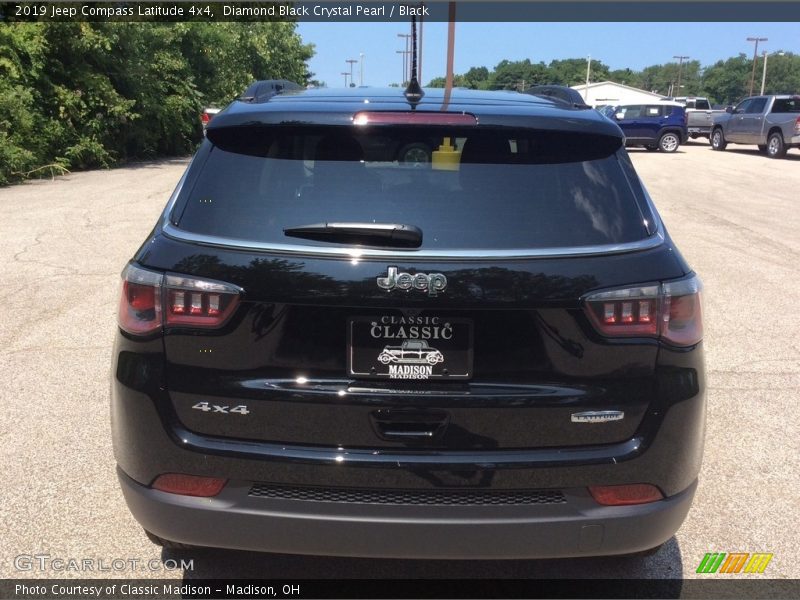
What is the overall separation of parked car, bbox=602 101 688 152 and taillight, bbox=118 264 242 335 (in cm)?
3097

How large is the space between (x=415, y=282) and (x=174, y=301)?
761 mm

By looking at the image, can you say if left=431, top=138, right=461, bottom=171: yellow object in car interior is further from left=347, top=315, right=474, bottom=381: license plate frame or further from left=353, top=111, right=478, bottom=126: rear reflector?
left=347, top=315, right=474, bottom=381: license plate frame

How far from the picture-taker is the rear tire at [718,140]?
32312 millimetres

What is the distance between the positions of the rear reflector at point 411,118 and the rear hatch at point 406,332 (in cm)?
32

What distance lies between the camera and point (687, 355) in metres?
2.55

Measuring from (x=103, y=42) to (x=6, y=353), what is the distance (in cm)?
1618

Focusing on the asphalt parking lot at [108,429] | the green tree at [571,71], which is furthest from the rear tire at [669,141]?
the green tree at [571,71]

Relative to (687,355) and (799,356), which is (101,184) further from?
(687,355)

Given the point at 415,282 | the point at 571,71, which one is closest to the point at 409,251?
the point at 415,282

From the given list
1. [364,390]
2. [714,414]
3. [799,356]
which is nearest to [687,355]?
[364,390]

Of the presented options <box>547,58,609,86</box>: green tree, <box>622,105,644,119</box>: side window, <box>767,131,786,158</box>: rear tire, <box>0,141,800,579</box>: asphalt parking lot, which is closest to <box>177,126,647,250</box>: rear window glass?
<box>0,141,800,579</box>: asphalt parking lot

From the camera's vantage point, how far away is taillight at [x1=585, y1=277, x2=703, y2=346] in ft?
8.00

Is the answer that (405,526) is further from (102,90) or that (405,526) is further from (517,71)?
(517,71)

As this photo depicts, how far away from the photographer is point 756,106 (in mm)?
28938
